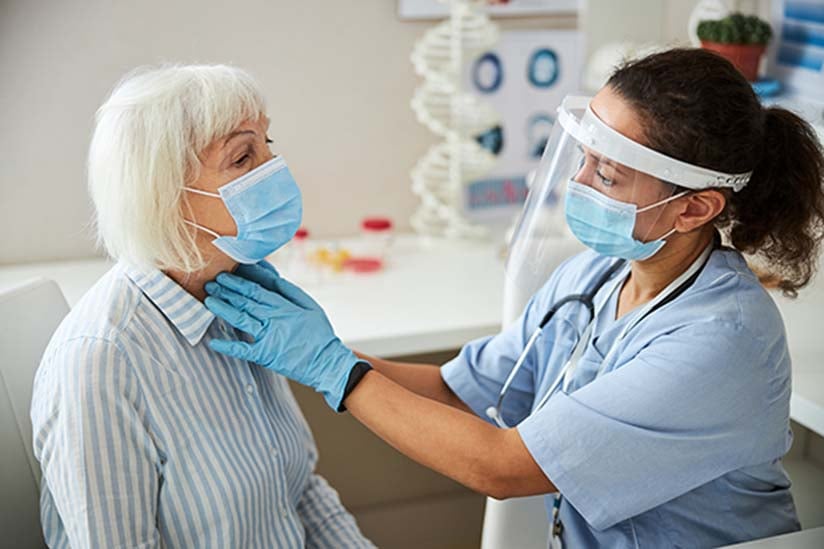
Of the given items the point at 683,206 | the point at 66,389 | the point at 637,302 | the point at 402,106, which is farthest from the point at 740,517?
the point at 402,106

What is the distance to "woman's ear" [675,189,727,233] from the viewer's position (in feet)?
4.56

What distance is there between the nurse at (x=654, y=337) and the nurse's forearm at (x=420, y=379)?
0.23 meters

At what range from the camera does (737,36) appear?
234cm

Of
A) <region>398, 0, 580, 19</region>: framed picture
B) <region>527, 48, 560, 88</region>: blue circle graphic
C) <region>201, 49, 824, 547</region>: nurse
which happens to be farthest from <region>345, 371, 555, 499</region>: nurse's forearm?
<region>527, 48, 560, 88</region>: blue circle graphic

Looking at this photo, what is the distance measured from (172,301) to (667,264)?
763 millimetres

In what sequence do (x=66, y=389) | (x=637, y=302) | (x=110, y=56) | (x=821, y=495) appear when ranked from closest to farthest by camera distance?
(x=66, y=389), (x=637, y=302), (x=821, y=495), (x=110, y=56)

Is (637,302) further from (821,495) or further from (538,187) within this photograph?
(821,495)

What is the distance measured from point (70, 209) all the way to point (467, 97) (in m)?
1.06

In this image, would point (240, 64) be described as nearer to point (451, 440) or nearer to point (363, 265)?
point (363, 265)

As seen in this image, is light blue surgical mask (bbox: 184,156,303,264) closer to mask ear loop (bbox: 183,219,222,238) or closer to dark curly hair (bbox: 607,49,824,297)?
mask ear loop (bbox: 183,219,222,238)

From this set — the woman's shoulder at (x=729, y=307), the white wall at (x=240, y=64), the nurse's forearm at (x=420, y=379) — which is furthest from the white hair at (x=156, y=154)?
the white wall at (x=240, y=64)

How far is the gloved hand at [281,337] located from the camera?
1412mm

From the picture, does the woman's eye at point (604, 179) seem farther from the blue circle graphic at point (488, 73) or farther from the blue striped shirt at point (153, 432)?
the blue circle graphic at point (488, 73)

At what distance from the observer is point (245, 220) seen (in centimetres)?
139
